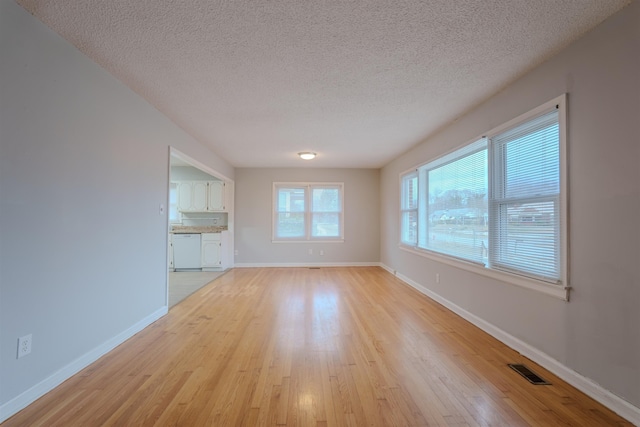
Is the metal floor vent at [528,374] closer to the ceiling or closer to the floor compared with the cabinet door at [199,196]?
closer to the floor

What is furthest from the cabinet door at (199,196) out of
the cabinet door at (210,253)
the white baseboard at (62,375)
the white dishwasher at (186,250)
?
the white baseboard at (62,375)

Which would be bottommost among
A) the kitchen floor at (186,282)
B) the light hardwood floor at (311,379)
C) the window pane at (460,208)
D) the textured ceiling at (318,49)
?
the kitchen floor at (186,282)

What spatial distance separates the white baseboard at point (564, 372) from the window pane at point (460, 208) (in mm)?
691

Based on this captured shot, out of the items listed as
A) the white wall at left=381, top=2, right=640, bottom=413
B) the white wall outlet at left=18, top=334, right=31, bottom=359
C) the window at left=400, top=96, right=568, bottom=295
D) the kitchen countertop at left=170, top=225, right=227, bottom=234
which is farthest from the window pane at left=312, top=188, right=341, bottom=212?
the white wall outlet at left=18, top=334, right=31, bottom=359

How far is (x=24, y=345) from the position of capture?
1.76 m

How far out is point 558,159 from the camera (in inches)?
85.2

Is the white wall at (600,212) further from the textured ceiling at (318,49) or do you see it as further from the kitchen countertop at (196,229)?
the kitchen countertop at (196,229)

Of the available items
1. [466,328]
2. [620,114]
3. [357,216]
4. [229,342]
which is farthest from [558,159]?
[357,216]

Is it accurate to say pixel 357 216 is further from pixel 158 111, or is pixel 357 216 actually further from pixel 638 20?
pixel 638 20

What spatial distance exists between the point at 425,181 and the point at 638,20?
124 inches

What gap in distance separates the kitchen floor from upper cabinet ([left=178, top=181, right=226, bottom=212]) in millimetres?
1446

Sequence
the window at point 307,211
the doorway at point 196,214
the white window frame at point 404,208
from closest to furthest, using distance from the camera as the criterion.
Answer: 1. the white window frame at point 404,208
2. the doorway at point 196,214
3. the window at point 307,211

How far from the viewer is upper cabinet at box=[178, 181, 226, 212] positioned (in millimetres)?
6562

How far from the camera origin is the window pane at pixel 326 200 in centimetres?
707
